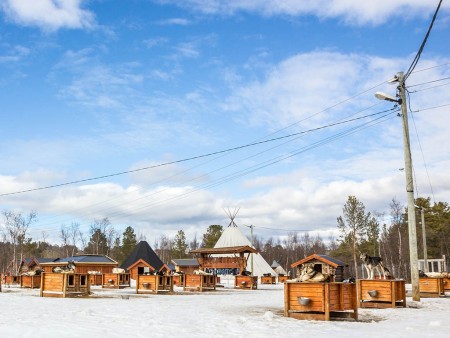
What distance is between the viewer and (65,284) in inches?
867

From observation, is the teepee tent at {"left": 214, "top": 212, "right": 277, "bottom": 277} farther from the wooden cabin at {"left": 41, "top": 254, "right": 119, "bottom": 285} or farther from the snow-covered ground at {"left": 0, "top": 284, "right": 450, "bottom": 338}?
the snow-covered ground at {"left": 0, "top": 284, "right": 450, "bottom": 338}

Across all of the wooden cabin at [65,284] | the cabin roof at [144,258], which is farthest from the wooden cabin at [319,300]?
the cabin roof at [144,258]

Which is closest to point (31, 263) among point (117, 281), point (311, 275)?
point (117, 281)

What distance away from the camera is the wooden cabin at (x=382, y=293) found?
53.7 feet

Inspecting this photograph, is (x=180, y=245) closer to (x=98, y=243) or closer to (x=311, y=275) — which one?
(x=98, y=243)

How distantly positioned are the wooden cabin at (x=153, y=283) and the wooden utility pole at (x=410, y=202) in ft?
44.2

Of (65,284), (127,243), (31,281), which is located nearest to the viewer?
(65,284)

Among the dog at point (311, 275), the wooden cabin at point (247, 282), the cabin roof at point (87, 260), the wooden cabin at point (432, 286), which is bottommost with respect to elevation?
the wooden cabin at point (247, 282)

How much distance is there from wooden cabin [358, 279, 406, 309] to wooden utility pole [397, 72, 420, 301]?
102 inches

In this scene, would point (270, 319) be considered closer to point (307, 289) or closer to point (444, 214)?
point (307, 289)

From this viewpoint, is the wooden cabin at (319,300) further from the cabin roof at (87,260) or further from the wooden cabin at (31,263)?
the wooden cabin at (31,263)

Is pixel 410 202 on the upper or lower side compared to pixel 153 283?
upper

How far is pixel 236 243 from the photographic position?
69.3 metres

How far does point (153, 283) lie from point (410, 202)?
1434cm
